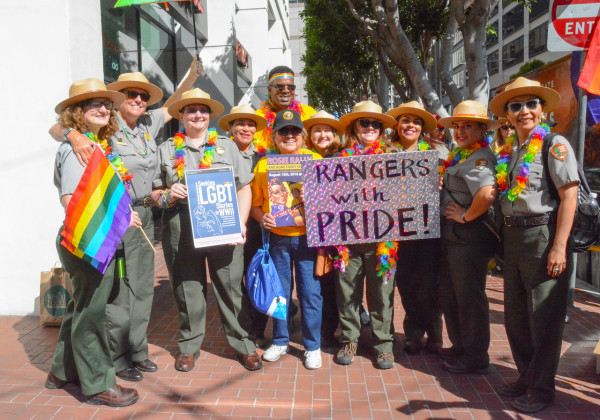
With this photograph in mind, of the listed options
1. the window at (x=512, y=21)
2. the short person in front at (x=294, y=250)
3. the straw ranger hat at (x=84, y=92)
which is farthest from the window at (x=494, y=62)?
the straw ranger hat at (x=84, y=92)

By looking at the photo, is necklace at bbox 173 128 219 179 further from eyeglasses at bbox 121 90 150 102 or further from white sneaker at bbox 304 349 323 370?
white sneaker at bbox 304 349 323 370

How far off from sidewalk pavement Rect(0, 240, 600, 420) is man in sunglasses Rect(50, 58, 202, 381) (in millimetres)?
250

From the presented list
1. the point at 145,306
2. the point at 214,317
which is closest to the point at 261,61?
the point at 214,317

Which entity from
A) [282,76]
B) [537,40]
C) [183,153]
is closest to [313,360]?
[183,153]

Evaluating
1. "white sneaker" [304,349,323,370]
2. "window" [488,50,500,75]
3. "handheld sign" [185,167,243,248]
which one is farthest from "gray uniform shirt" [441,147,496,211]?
"window" [488,50,500,75]

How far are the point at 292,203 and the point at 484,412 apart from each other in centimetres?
216

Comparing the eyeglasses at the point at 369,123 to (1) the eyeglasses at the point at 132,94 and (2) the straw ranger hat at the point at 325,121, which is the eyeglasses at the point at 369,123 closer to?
(2) the straw ranger hat at the point at 325,121

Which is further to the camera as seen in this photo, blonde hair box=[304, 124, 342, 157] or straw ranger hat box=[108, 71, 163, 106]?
blonde hair box=[304, 124, 342, 157]

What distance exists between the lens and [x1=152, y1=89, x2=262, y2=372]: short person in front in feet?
13.4

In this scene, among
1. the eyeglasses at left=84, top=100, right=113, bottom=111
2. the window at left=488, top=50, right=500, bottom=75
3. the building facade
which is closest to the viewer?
the eyeglasses at left=84, top=100, right=113, bottom=111

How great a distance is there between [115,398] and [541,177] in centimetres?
345

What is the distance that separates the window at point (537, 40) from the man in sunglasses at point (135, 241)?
40629 mm

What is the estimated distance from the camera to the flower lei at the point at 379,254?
404 centimetres

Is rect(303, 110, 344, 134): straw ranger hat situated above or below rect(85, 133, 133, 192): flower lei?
above
